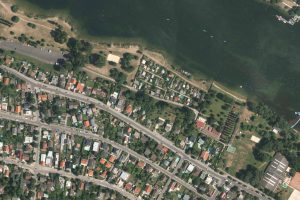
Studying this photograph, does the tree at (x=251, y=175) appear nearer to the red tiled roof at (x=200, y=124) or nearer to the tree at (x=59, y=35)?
the red tiled roof at (x=200, y=124)

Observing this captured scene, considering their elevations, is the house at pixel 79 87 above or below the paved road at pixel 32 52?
below

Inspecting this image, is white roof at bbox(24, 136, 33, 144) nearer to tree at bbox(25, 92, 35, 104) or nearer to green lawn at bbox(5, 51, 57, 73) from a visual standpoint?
tree at bbox(25, 92, 35, 104)

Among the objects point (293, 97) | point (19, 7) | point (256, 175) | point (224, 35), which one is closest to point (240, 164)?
point (256, 175)

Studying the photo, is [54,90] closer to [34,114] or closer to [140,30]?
[34,114]

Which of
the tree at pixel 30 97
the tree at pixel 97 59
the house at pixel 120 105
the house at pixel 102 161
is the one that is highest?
the tree at pixel 97 59

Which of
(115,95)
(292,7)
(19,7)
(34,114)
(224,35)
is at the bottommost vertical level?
(34,114)

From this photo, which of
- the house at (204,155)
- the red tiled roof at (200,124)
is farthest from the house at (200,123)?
the house at (204,155)
